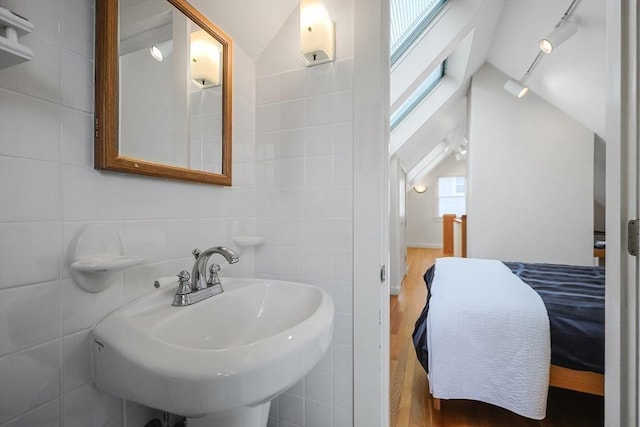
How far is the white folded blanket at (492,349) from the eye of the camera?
140 centimetres

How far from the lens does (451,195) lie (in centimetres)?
786

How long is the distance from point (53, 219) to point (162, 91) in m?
0.46

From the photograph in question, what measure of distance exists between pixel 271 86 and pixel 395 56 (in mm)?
1651

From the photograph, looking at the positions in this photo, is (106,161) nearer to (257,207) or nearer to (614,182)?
(257,207)

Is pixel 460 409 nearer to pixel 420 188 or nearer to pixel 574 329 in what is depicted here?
pixel 574 329

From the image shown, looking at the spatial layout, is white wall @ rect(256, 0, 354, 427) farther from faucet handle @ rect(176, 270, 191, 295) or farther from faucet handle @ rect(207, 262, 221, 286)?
faucet handle @ rect(176, 270, 191, 295)

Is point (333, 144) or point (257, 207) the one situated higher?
point (333, 144)

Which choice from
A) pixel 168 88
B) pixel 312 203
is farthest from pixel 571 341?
pixel 168 88

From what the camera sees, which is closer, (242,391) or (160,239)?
(242,391)

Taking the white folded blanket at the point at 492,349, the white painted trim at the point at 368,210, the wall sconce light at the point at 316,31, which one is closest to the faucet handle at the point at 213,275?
the white painted trim at the point at 368,210

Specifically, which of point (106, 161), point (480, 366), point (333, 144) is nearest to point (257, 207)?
point (333, 144)

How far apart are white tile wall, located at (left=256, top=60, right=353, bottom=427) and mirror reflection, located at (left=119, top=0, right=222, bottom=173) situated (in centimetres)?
24

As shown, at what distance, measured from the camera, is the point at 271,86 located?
1.15m

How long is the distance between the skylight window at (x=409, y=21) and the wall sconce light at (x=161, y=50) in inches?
67.6
